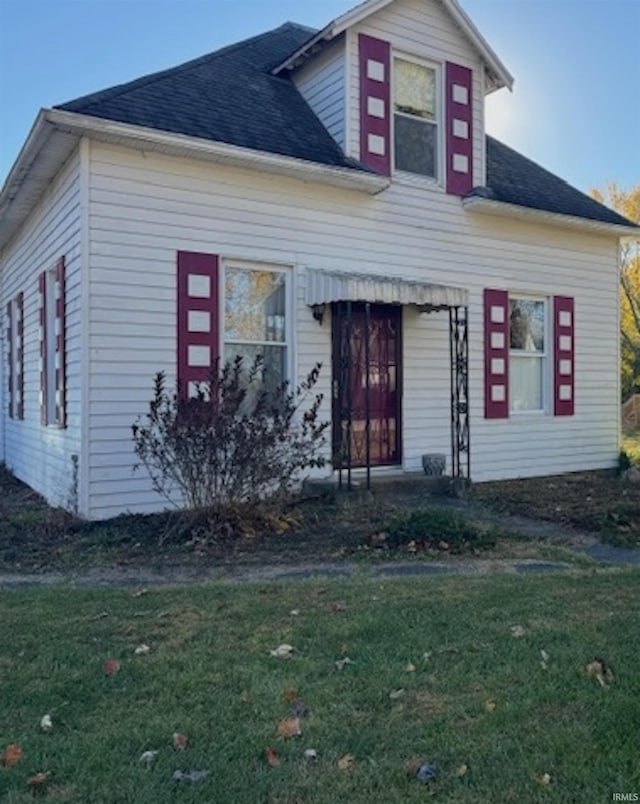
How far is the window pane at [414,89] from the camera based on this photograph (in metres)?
9.77

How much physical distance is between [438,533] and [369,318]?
3.61 m

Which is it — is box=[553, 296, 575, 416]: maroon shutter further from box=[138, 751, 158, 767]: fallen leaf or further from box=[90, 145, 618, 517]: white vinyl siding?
box=[138, 751, 158, 767]: fallen leaf

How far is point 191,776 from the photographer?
8.38 feet

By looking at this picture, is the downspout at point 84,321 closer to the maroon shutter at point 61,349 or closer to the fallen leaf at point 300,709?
the maroon shutter at point 61,349

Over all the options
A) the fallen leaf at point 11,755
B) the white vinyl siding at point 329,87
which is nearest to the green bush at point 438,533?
the fallen leaf at point 11,755

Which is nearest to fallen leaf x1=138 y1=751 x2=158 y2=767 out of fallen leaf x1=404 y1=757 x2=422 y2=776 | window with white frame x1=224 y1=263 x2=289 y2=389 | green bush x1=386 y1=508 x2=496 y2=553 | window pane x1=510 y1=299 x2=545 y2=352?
fallen leaf x1=404 y1=757 x2=422 y2=776

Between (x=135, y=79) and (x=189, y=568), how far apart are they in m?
6.00

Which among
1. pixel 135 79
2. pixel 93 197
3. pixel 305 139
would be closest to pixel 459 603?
pixel 93 197

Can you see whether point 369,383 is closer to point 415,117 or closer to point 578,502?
point 578,502

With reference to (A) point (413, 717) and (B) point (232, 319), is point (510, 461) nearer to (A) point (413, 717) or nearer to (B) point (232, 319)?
(B) point (232, 319)

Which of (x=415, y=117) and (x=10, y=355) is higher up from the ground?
(x=415, y=117)

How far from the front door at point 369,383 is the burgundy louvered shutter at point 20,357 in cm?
534

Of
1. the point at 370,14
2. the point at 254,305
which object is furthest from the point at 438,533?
the point at 370,14

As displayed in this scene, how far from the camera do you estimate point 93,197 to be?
24.2 feet
